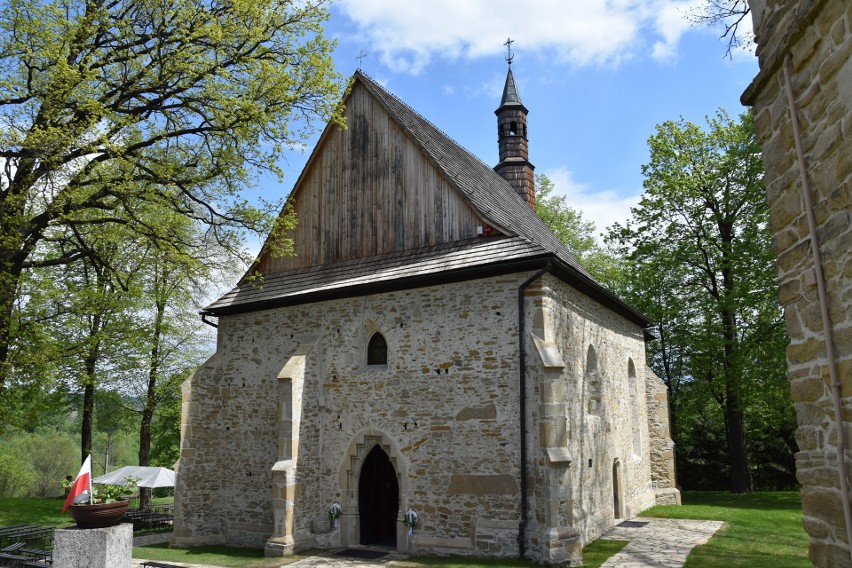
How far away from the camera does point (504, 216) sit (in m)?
13.6

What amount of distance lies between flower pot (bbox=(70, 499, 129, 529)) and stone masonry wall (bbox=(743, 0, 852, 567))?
7719 mm

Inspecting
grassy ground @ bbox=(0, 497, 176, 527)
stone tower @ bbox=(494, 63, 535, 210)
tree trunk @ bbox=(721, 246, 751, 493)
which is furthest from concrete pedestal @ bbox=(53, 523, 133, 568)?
tree trunk @ bbox=(721, 246, 751, 493)

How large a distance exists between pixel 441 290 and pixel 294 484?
485 centimetres

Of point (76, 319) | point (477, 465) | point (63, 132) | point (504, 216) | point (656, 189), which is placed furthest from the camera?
point (656, 189)

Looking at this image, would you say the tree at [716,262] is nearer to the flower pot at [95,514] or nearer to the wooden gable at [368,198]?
the wooden gable at [368,198]

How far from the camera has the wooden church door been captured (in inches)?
496

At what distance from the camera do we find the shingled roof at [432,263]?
37.0ft

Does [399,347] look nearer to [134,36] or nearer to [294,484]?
[294,484]

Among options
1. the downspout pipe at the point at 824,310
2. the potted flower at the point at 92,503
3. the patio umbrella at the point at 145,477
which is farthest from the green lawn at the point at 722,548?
the downspout pipe at the point at 824,310

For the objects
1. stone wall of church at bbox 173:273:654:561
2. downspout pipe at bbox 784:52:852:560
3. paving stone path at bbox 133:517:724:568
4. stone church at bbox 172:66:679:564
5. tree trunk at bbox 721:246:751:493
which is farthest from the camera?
tree trunk at bbox 721:246:751:493

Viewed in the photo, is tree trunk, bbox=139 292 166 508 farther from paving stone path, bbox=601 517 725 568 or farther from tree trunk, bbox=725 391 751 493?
A: tree trunk, bbox=725 391 751 493

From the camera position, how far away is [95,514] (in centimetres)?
762

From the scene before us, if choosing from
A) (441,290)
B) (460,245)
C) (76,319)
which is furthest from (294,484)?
(76,319)

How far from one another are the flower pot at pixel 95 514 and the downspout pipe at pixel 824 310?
789 centimetres
